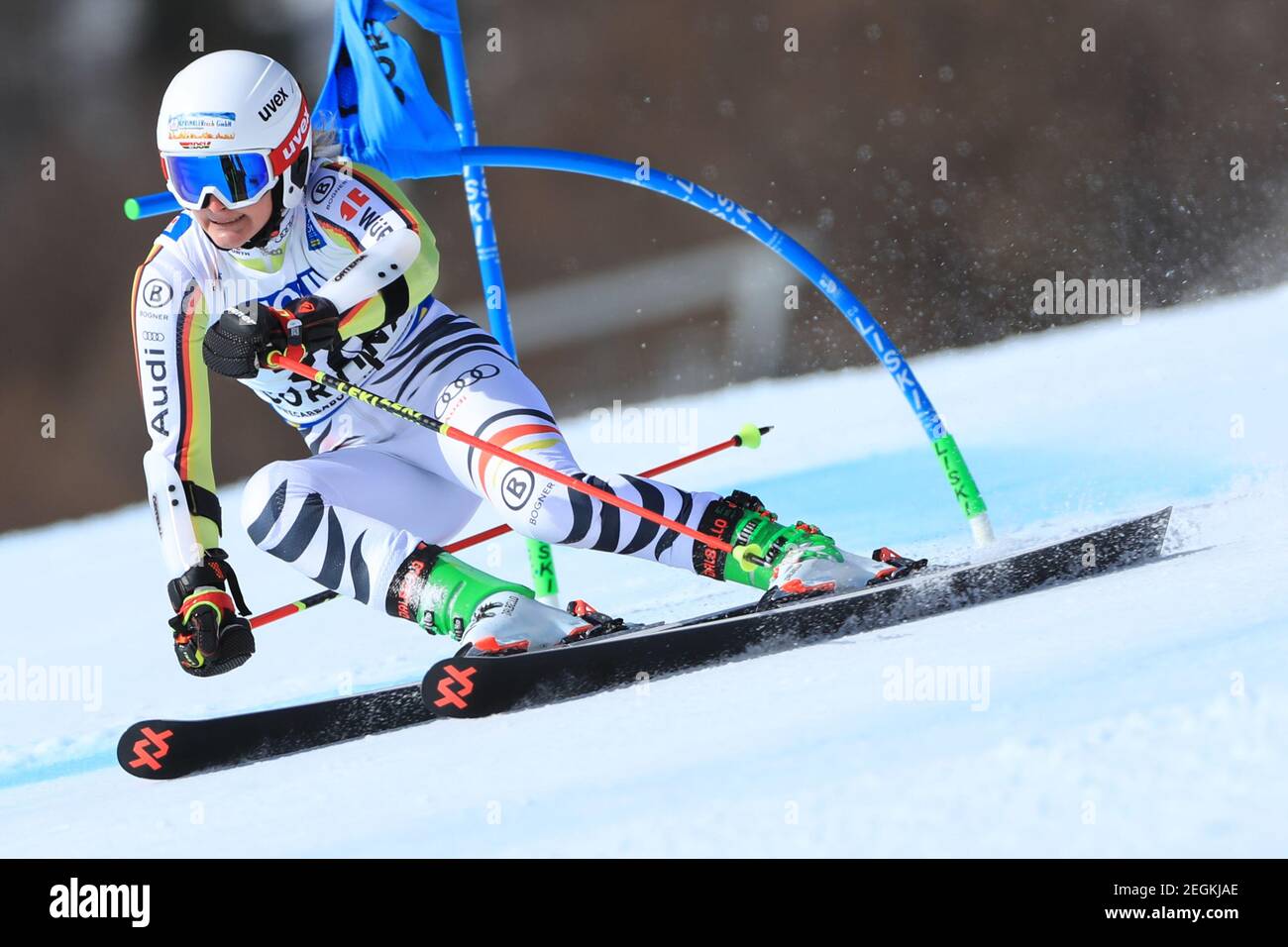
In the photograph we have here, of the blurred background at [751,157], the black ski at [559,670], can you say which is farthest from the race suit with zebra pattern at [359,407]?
the blurred background at [751,157]

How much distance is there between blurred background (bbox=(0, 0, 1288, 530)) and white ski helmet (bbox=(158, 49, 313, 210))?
533cm

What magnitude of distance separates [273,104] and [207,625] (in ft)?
3.68

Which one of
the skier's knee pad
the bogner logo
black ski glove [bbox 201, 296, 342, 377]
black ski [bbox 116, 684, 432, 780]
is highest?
the bogner logo

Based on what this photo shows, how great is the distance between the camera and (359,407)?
3562 mm

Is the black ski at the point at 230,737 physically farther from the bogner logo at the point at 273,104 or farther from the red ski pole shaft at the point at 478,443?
the bogner logo at the point at 273,104

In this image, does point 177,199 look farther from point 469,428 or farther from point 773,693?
point 773,693

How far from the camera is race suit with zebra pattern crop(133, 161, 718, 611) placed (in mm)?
3246

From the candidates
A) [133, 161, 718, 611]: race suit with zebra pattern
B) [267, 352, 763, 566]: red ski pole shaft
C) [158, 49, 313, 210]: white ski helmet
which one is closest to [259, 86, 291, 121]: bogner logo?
[158, 49, 313, 210]: white ski helmet

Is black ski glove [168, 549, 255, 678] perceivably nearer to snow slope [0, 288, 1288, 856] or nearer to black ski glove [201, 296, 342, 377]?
snow slope [0, 288, 1288, 856]

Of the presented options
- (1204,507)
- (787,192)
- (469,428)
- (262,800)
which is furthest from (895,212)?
(262,800)

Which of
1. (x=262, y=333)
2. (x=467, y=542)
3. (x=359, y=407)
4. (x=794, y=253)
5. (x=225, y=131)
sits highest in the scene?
(x=225, y=131)

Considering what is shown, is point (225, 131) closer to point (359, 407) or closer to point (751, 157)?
point (359, 407)

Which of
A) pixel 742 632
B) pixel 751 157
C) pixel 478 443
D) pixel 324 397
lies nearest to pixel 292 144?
pixel 324 397

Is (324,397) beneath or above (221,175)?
beneath
